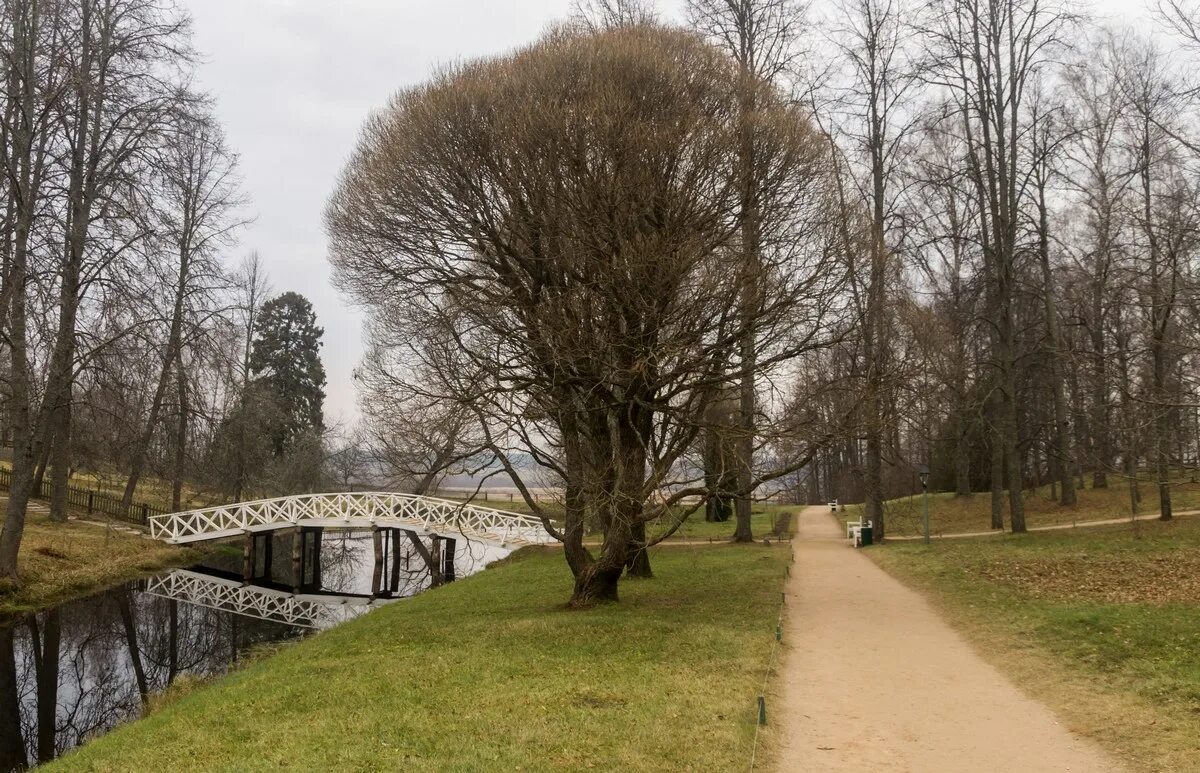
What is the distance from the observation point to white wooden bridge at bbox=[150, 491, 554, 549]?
79.8 feet

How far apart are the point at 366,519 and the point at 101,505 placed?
11.8 m

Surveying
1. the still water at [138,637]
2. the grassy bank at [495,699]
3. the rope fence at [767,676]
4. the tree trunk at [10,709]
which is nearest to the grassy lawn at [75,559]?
the still water at [138,637]

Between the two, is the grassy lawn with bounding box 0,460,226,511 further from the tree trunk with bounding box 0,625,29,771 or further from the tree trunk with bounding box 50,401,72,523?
the tree trunk with bounding box 0,625,29,771

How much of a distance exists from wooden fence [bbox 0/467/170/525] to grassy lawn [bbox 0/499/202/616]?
254cm

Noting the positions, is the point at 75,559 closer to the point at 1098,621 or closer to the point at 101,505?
the point at 101,505

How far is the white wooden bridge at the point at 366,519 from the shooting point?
24328 millimetres

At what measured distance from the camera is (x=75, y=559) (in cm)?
2019

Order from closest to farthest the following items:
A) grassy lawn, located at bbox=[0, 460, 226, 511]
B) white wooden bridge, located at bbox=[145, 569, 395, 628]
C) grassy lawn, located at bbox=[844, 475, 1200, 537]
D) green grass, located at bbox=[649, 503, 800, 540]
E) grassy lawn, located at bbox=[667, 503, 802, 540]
A: 1. white wooden bridge, located at bbox=[145, 569, 395, 628]
2. grassy lawn, located at bbox=[844, 475, 1200, 537]
3. green grass, located at bbox=[649, 503, 800, 540]
4. grassy lawn, located at bbox=[667, 503, 802, 540]
5. grassy lawn, located at bbox=[0, 460, 226, 511]

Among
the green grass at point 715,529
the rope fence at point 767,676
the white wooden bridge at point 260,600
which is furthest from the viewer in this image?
the green grass at point 715,529

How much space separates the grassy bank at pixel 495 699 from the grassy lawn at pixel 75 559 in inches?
311

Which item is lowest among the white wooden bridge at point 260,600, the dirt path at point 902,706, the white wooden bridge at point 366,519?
the white wooden bridge at point 260,600

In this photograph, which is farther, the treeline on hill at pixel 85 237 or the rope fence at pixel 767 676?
the treeline on hill at pixel 85 237

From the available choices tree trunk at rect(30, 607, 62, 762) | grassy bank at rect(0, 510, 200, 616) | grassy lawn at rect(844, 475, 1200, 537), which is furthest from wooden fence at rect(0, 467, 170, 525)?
grassy lawn at rect(844, 475, 1200, 537)

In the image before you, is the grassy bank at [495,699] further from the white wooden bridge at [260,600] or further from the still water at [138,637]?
the white wooden bridge at [260,600]
